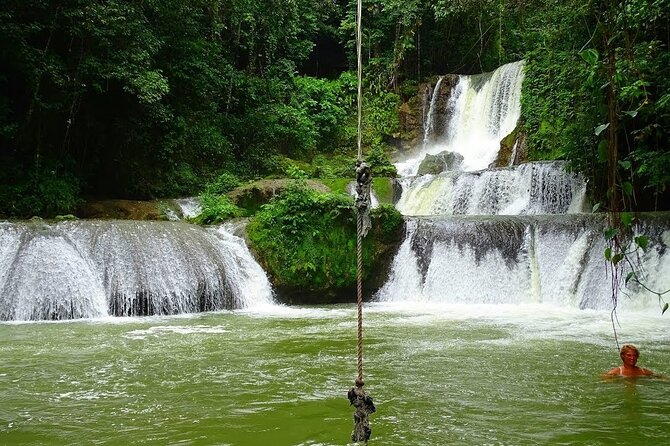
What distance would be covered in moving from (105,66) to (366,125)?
1059 centimetres

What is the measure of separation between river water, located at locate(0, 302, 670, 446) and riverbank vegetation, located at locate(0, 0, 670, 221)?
148 inches

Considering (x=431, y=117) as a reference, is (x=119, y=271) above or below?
below

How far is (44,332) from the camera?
26.8ft

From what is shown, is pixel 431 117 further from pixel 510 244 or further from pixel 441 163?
pixel 510 244

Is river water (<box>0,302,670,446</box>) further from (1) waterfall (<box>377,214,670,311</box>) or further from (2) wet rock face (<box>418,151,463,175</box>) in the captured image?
(2) wet rock face (<box>418,151,463,175</box>)

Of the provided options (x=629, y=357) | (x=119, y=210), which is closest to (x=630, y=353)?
(x=629, y=357)

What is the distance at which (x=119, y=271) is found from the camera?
10398mm

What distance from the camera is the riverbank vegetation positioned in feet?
38.9

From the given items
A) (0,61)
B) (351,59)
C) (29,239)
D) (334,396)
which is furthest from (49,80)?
(351,59)

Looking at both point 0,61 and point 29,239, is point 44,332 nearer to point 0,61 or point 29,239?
point 29,239

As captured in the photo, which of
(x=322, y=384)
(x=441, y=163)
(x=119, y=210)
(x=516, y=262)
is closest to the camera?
(x=322, y=384)

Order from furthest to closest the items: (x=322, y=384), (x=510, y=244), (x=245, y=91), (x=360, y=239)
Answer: (x=245, y=91) < (x=510, y=244) < (x=322, y=384) < (x=360, y=239)

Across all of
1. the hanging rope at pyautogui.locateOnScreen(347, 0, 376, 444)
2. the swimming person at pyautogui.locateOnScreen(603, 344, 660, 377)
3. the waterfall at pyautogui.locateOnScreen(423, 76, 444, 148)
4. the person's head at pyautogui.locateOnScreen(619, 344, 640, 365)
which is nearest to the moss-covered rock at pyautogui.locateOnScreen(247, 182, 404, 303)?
the swimming person at pyautogui.locateOnScreen(603, 344, 660, 377)

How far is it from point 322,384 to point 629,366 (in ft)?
8.62
